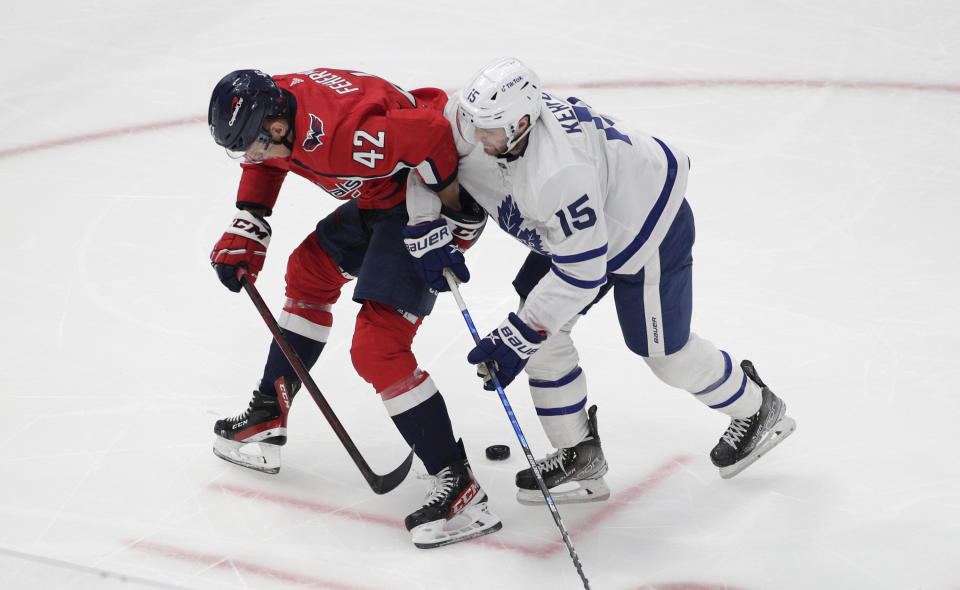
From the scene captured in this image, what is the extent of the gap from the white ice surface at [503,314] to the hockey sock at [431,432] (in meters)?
0.21

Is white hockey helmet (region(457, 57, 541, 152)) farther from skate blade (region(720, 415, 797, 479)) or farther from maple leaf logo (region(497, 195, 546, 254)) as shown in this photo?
skate blade (region(720, 415, 797, 479))

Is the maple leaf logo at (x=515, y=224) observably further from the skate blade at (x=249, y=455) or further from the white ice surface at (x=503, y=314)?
the skate blade at (x=249, y=455)

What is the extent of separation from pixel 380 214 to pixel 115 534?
111 centimetres

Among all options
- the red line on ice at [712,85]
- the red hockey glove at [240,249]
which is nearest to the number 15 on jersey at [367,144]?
the red hockey glove at [240,249]

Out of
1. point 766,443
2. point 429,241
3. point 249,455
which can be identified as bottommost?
point 249,455

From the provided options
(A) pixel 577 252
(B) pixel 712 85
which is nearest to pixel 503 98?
(A) pixel 577 252

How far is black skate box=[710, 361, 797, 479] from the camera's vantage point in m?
2.83

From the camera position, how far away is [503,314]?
144 inches

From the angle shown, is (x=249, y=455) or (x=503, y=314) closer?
(x=249, y=455)

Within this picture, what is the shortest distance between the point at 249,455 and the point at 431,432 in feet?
2.07

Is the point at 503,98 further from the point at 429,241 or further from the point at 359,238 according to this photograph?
the point at 359,238

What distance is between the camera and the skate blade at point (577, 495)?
2.80 m

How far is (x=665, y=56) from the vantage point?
5.47 m

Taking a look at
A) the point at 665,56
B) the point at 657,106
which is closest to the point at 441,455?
the point at 657,106
